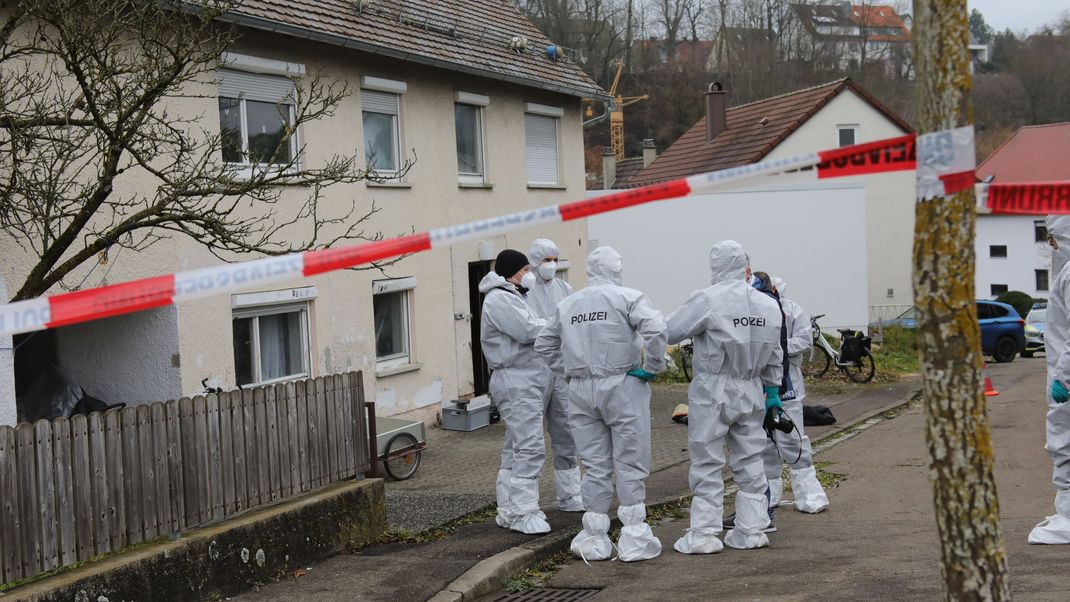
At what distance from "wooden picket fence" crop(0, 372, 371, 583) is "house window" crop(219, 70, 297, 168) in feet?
14.9

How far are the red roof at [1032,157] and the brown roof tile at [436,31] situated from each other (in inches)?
1268

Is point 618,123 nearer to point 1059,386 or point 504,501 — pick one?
point 504,501

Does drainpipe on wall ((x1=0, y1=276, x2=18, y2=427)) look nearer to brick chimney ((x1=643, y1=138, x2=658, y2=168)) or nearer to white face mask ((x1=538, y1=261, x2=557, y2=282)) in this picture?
white face mask ((x1=538, y1=261, x2=557, y2=282))

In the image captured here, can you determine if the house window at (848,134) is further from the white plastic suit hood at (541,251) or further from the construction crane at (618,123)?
the white plastic suit hood at (541,251)

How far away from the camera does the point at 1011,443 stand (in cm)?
1202

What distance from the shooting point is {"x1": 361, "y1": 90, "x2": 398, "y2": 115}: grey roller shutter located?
1397 cm

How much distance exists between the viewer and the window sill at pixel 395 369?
550 inches

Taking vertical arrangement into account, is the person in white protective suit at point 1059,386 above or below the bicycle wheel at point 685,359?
above

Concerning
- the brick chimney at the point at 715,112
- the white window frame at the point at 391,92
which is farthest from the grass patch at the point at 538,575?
the brick chimney at the point at 715,112

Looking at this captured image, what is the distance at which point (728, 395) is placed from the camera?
301 inches

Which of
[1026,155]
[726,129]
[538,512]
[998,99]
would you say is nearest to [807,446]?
[538,512]

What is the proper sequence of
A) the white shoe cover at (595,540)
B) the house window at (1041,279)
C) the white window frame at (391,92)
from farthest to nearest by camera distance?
the house window at (1041,279)
the white window frame at (391,92)
the white shoe cover at (595,540)

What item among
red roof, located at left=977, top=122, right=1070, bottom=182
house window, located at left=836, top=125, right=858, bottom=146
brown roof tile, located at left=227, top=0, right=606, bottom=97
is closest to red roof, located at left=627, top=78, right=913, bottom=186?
house window, located at left=836, top=125, right=858, bottom=146

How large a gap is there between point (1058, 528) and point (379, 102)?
989 cm
